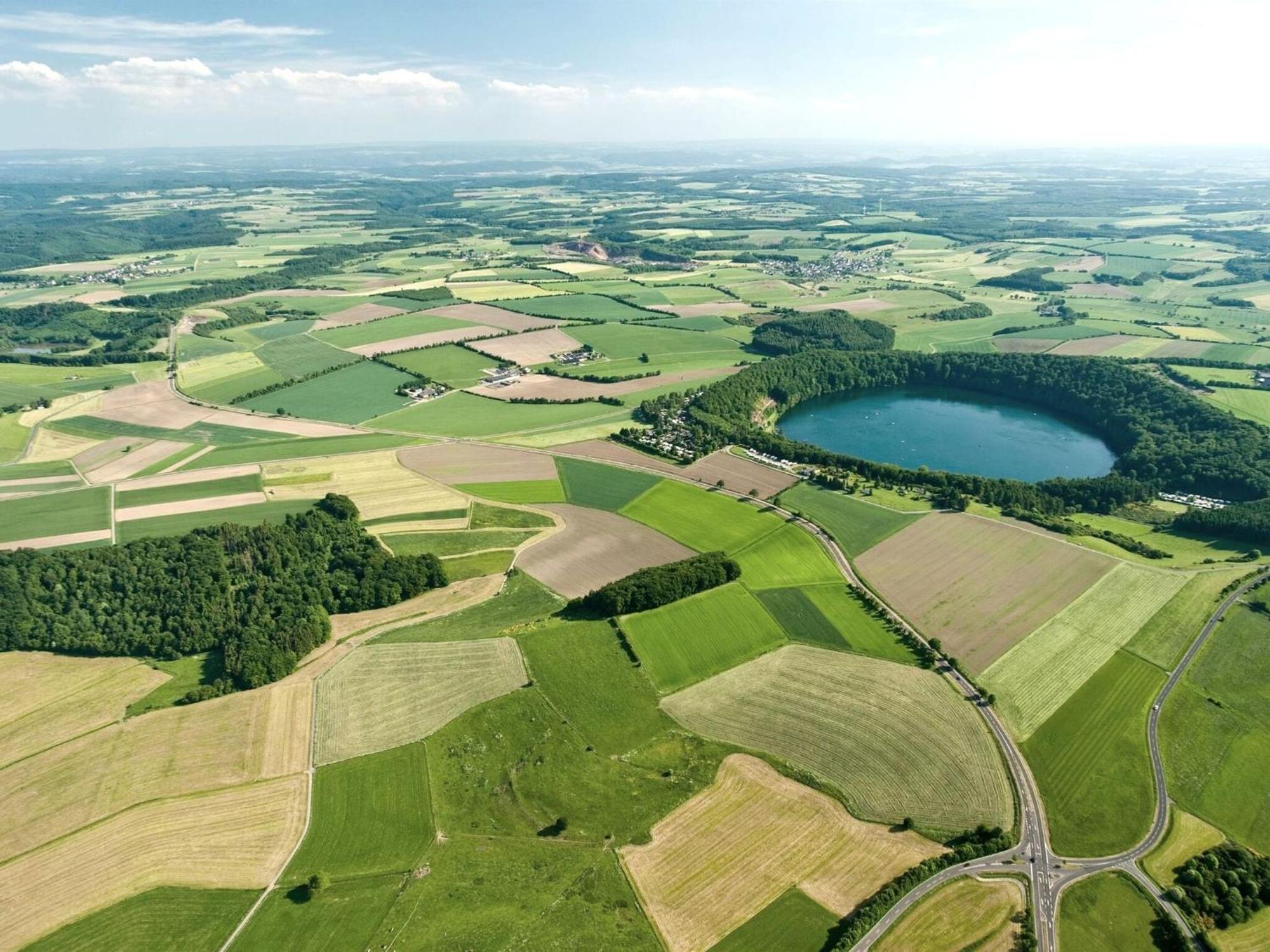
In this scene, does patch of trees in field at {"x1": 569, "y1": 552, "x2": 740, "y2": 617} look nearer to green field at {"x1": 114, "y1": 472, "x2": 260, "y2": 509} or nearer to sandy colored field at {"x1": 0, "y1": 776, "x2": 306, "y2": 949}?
sandy colored field at {"x1": 0, "y1": 776, "x2": 306, "y2": 949}

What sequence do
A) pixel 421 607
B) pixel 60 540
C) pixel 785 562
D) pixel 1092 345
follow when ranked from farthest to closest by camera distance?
pixel 1092 345, pixel 60 540, pixel 785 562, pixel 421 607

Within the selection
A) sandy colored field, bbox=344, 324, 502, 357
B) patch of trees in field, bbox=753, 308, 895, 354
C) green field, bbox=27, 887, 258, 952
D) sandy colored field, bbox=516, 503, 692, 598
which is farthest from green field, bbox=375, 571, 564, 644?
patch of trees in field, bbox=753, 308, 895, 354

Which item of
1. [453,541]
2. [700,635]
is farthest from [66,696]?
[700,635]

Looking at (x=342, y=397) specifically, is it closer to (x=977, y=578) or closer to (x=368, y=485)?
(x=368, y=485)

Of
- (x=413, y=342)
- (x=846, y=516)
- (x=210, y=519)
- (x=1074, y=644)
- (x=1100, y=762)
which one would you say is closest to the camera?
(x=1100, y=762)

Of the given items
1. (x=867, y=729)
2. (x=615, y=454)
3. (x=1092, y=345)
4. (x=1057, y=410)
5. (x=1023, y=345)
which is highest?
(x=1092, y=345)

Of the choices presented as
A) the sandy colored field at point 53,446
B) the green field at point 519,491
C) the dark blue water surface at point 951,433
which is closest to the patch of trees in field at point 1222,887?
the dark blue water surface at point 951,433
